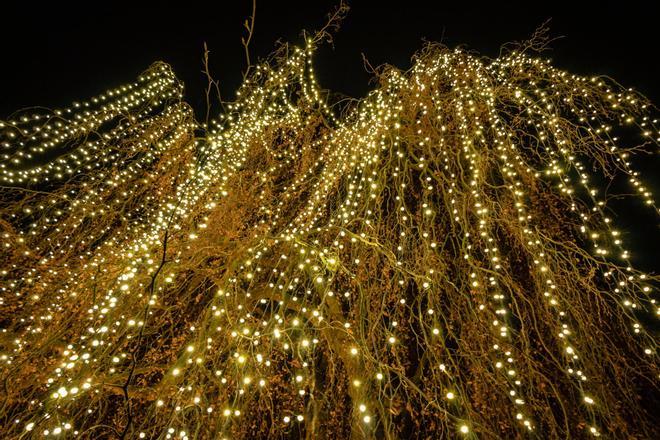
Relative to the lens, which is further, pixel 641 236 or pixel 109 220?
pixel 109 220

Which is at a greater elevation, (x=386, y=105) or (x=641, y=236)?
(x=386, y=105)

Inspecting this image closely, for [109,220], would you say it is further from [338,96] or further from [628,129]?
[628,129]

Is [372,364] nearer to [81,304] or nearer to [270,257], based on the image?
[270,257]

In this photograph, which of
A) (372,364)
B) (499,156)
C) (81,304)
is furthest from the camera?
(499,156)

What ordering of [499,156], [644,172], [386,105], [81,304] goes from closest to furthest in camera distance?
[81,304], [644,172], [499,156], [386,105]

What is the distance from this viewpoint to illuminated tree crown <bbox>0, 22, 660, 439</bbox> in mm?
1814

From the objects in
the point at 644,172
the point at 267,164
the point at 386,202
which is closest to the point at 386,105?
the point at 386,202

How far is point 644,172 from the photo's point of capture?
7.96 feet

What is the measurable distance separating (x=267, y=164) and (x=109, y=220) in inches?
62.5

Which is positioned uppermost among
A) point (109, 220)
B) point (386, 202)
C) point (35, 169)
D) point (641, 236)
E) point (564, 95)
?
point (35, 169)

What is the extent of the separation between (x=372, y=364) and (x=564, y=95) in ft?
8.92

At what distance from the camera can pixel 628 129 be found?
2.54m

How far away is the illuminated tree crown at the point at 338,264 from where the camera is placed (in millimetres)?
1814

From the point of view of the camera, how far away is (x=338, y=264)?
196cm
